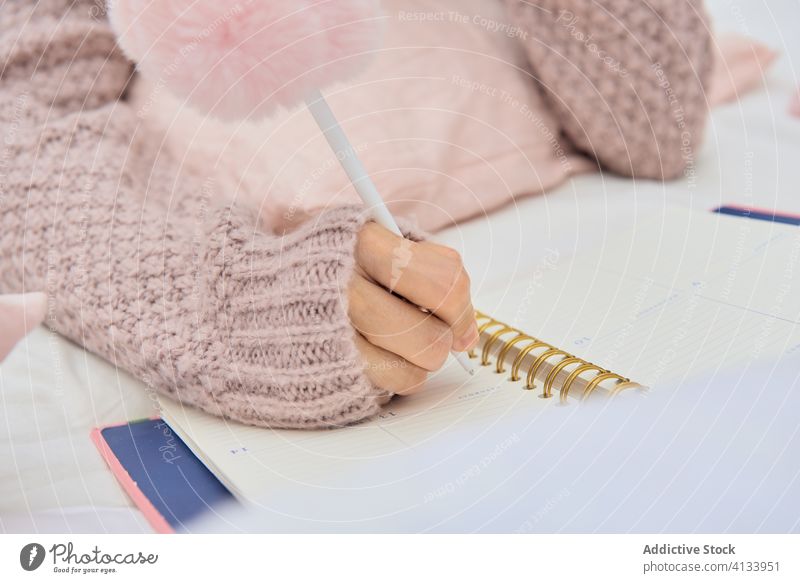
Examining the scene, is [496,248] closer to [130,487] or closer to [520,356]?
[520,356]

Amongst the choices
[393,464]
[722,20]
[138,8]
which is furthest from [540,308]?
[722,20]

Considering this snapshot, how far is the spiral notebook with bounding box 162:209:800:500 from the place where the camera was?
1.06ft

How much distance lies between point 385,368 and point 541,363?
0.07 m

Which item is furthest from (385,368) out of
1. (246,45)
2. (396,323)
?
(246,45)

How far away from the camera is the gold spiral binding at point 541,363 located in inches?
13.3

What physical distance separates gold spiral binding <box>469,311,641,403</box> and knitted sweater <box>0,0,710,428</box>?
0.07 metres

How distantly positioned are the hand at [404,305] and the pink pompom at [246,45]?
0.07m

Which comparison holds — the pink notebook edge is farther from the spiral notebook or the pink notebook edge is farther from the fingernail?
the fingernail

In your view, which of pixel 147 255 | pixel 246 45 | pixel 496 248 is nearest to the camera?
pixel 246 45

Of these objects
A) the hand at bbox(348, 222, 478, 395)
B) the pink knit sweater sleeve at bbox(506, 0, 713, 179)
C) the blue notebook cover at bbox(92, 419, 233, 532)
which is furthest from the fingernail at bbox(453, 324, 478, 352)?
the pink knit sweater sleeve at bbox(506, 0, 713, 179)

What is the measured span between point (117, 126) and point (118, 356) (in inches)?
6.6

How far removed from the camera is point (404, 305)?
0.33 m

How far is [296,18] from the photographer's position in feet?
0.93

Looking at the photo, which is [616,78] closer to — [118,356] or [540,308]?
[540,308]
